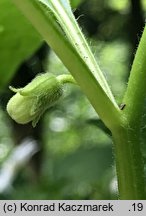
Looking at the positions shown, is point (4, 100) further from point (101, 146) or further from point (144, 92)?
point (144, 92)

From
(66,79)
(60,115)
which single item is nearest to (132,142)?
(66,79)

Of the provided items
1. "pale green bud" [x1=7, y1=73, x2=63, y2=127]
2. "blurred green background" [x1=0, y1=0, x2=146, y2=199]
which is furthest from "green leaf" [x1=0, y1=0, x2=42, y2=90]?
"pale green bud" [x1=7, y1=73, x2=63, y2=127]

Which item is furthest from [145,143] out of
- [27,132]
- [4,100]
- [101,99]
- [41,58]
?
[27,132]

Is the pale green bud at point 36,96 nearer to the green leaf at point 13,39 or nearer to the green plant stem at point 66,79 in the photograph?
the green plant stem at point 66,79

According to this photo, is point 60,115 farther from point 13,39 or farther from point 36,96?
point 36,96

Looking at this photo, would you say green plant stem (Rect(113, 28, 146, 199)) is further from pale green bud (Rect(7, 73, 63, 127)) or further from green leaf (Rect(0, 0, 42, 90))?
green leaf (Rect(0, 0, 42, 90))
